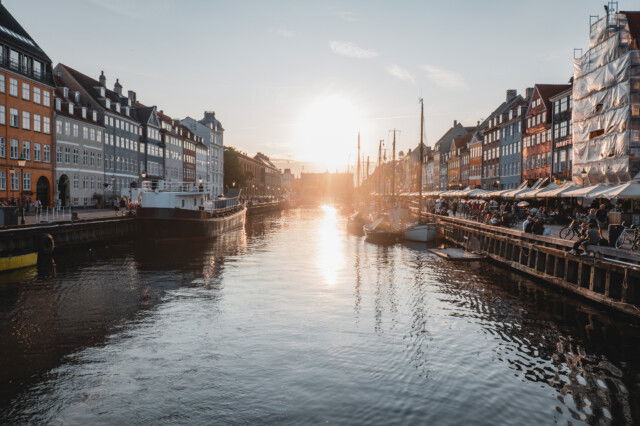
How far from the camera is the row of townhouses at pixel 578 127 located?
44438 mm

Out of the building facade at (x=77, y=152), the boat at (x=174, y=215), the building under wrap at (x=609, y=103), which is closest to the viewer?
the building under wrap at (x=609, y=103)

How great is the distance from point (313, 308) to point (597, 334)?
394 inches

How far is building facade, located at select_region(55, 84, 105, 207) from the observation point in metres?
61.6

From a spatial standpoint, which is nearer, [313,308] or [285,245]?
[313,308]

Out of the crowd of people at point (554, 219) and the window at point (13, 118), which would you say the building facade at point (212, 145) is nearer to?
the window at point (13, 118)

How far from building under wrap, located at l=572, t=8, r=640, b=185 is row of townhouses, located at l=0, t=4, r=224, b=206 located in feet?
124

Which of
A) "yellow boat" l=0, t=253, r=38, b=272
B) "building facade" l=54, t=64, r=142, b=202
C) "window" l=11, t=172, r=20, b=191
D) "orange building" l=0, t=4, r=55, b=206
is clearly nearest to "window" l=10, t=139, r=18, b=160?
"orange building" l=0, t=4, r=55, b=206

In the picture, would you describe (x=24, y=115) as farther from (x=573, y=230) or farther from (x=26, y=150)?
(x=573, y=230)

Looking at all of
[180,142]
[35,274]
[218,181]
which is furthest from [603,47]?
[218,181]

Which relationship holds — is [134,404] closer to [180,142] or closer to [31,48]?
[31,48]

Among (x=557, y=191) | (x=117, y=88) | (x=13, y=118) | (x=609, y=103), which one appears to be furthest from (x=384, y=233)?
(x=117, y=88)

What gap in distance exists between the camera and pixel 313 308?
69.1 feet

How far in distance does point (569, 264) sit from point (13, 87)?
51.2 metres

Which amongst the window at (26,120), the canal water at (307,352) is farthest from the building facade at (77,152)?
the canal water at (307,352)
